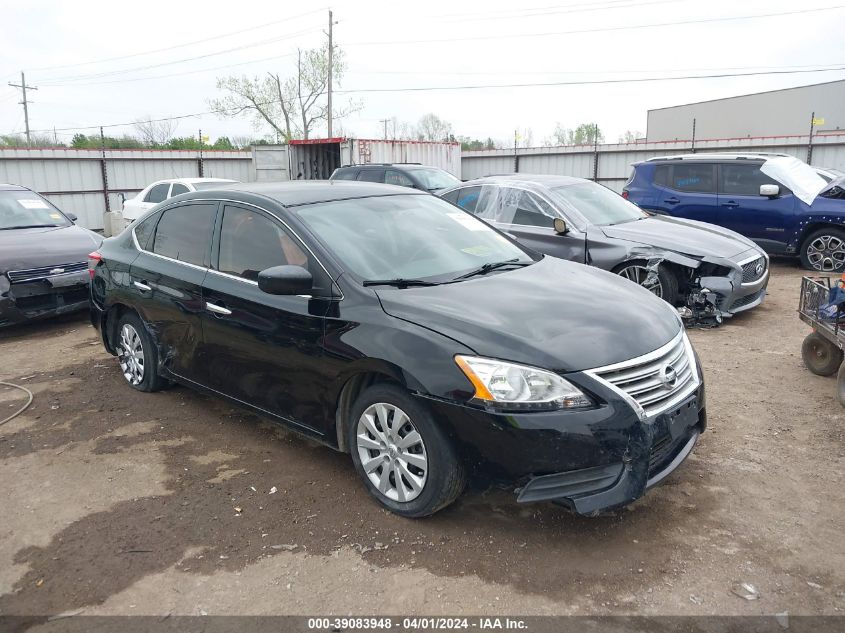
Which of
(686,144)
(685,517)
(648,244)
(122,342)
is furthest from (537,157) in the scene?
(685,517)

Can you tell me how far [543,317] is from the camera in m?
3.35

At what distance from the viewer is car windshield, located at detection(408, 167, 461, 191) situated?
13.3 meters

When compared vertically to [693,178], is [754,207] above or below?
below

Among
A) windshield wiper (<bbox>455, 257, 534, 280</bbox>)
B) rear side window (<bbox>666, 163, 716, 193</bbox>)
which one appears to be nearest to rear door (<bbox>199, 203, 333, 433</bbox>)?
windshield wiper (<bbox>455, 257, 534, 280</bbox>)

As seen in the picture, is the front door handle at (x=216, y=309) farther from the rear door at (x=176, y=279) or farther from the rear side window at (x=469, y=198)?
the rear side window at (x=469, y=198)

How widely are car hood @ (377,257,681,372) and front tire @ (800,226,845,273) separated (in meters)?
7.64

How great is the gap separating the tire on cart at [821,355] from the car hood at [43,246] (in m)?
7.53

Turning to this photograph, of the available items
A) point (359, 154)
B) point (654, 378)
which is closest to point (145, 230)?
point (654, 378)

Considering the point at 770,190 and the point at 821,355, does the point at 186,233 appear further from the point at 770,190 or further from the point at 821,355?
the point at 770,190

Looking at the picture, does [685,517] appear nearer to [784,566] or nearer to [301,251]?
[784,566]

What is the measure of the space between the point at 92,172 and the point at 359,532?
18524 millimetres

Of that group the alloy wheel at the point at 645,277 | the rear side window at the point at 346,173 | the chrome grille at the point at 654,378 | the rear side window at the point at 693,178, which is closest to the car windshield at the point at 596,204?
the alloy wheel at the point at 645,277

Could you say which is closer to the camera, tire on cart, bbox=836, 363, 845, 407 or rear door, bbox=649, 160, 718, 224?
tire on cart, bbox=836, 363, 845, 407

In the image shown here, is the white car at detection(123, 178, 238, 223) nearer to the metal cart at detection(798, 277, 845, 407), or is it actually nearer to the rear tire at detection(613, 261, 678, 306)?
the rear tire at detection(613, 261, 678, 306)
